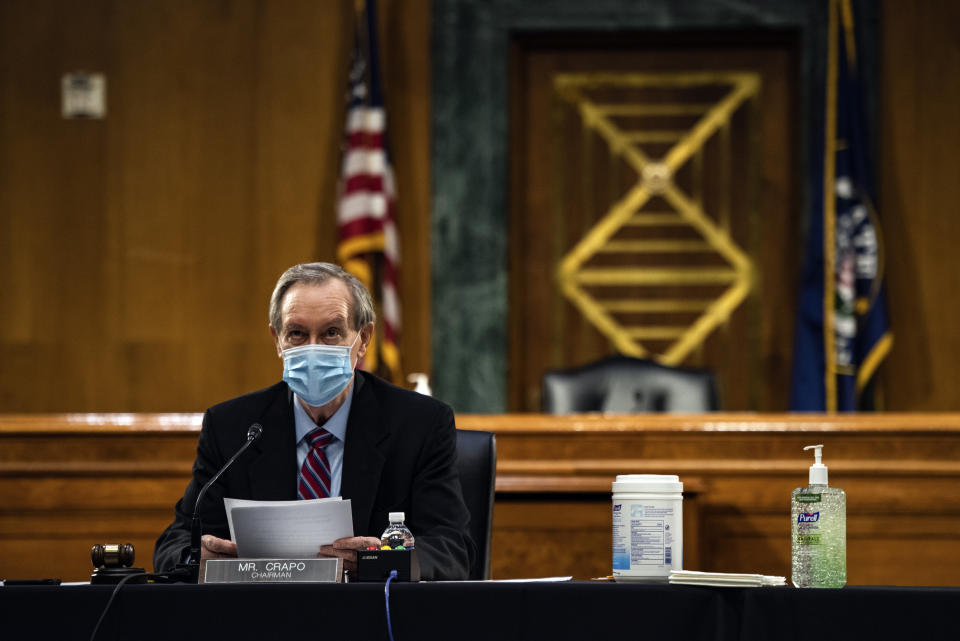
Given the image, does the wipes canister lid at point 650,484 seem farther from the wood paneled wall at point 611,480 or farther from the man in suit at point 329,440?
the wood paneled wall at point 611,480

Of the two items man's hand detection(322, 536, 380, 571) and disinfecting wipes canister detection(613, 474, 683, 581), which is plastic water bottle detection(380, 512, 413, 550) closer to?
man's hand detection(322, 536, 380, 571)

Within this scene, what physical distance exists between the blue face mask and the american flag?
11.3 ft

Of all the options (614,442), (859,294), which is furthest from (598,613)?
(859,294)

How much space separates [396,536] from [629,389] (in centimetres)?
242

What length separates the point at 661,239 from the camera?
21.1 ft

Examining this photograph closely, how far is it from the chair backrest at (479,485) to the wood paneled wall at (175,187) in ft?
12.3

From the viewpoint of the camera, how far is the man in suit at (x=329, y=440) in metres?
2.41

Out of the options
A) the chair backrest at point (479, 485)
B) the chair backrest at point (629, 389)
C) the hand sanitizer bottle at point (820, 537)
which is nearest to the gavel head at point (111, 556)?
the chair backrest at point (479, 485)

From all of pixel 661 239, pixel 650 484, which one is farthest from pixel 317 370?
pixel 661 239

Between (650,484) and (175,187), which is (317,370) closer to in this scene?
(650,484)

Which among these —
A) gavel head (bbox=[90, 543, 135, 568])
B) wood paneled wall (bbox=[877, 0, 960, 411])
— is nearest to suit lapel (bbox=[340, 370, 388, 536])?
gavel head (bbox=[90, 543, 135, 568])

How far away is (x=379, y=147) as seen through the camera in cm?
603

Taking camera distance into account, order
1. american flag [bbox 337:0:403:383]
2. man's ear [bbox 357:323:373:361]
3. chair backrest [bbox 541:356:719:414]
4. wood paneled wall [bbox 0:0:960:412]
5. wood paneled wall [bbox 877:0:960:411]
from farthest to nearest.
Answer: wood paneled wall [bbox 0:0:960:412] < wood paneled wall [bbox 877:0:960:411] < american flag [bbox 337:0:403:383] < chair backrest [bbox 541:356:719:414] < man's ear [bbox 357:323:373:361]

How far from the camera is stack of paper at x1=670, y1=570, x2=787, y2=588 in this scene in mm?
1793
